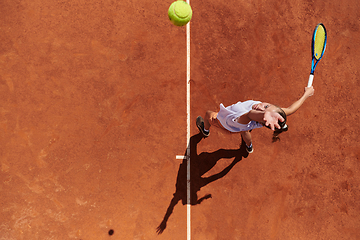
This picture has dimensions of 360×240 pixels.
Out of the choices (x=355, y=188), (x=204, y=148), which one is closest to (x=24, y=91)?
(x=204, y=148)

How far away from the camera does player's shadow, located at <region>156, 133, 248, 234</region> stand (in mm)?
4852

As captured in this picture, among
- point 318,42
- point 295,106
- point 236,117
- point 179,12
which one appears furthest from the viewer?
point 318,42

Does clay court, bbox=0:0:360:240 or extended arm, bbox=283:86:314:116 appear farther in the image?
clay court, bbox=0:0:360:240

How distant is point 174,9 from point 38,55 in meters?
3.44

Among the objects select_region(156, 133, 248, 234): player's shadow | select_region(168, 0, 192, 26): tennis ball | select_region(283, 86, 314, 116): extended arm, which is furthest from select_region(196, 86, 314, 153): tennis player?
select_region(168, 0, 192, 26): tennis ball

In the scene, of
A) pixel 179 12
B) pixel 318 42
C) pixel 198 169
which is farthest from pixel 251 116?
pixel 318 42

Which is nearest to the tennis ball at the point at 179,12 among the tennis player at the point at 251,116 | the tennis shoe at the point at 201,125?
the tennis player at the point at 251,116

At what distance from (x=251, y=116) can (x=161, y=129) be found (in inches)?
99.0

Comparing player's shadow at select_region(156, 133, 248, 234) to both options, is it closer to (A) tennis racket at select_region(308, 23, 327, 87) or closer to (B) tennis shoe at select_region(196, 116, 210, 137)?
(B) tennis shoe at select_region(196, 116, 210, 137)

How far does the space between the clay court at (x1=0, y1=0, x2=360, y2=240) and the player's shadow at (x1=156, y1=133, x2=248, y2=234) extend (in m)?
0.02

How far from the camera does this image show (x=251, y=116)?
2883mm

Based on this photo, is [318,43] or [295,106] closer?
[295,106]

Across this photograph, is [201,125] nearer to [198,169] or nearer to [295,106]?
[198,169]

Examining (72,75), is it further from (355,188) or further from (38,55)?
(355,188)
